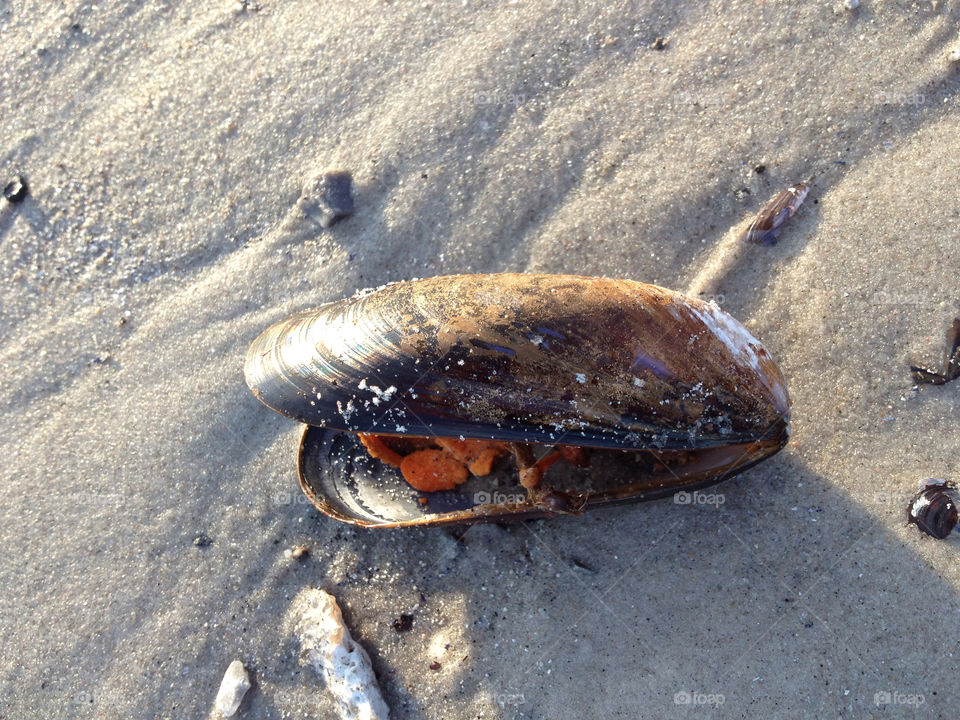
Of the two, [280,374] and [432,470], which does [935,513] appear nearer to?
[432,470]

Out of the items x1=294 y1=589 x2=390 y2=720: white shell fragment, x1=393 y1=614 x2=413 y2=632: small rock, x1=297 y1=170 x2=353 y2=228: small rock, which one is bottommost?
x1=393 y1=614 x2=413 y2=632: small rock

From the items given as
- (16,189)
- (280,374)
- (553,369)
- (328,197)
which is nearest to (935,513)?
(553,369)

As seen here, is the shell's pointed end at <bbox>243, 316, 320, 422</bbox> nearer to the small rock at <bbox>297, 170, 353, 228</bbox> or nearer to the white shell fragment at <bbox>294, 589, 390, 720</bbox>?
the small rock at <bbox>297, 170, 353, 228</bbox>

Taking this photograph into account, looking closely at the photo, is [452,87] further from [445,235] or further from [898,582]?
[898,582]

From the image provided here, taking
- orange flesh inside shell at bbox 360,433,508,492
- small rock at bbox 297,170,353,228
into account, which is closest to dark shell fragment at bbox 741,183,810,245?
orange flesh inside shell at bbox 360,433,508,492

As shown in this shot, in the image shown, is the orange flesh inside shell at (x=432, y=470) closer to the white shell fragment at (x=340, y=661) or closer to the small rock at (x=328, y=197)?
the white shell fragment at (x=340, y=661)

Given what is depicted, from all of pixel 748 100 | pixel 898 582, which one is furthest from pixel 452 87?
pixel 898 582
